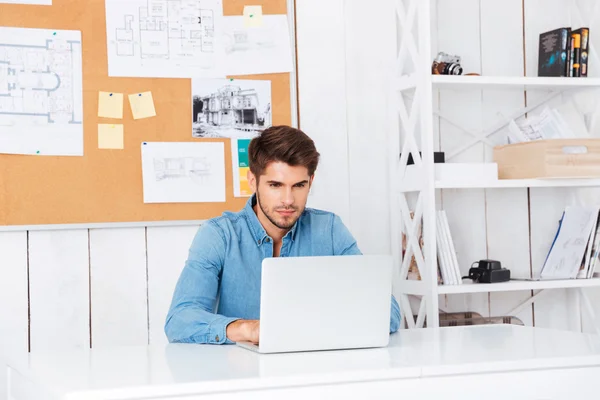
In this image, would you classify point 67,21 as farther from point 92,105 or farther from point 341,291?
point 341,291

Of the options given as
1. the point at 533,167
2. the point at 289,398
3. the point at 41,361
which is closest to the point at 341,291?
the point at 289,398

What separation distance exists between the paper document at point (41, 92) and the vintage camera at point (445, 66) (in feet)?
4.35

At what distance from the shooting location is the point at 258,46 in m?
3.11

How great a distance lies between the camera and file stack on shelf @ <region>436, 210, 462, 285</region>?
303 centimetres

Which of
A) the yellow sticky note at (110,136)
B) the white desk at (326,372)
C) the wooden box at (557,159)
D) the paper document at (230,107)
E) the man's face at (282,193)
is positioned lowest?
the white desk at (326,372)

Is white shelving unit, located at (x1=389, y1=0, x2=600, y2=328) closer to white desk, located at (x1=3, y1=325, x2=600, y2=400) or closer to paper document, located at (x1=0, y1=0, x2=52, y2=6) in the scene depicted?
white desk, located at (x1=3, y1=325, x2=600, y2=400)

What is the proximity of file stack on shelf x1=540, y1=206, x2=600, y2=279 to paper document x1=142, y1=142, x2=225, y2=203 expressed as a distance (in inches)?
52.7

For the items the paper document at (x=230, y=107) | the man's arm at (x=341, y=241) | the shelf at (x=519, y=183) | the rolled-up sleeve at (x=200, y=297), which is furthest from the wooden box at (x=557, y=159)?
the rolled-up sleeve at (x=200, y=297)

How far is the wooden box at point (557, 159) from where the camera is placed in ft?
9.95

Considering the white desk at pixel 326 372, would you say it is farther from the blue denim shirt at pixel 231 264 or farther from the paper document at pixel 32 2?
the paper document at pixel 32 2

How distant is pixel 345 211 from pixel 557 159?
0.81 metres

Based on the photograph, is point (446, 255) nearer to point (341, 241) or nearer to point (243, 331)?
point (341, 241)

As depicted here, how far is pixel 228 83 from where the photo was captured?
10.1ft

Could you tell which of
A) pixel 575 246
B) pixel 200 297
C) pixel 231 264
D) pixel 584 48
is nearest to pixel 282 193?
pixel 231 264
